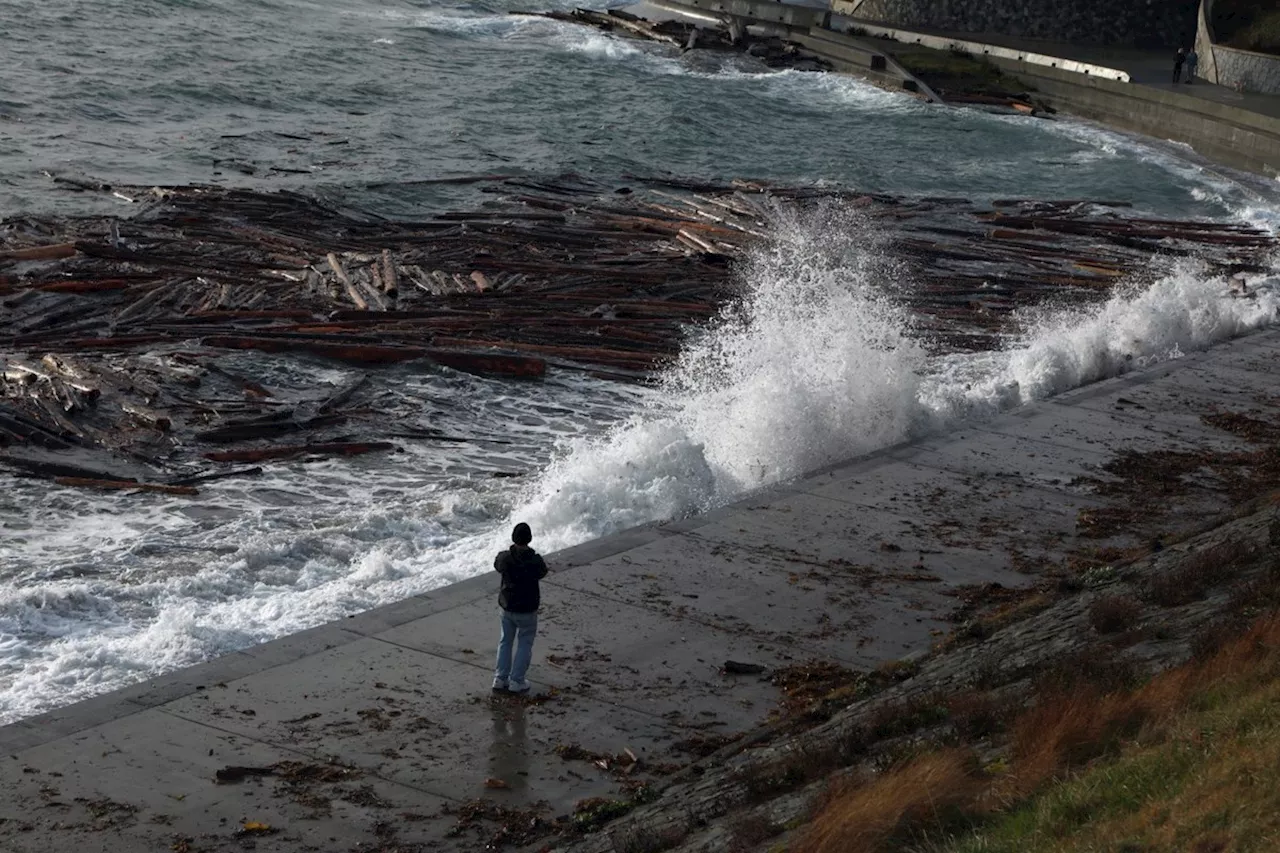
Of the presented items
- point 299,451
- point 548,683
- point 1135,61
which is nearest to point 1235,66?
point 1135,61

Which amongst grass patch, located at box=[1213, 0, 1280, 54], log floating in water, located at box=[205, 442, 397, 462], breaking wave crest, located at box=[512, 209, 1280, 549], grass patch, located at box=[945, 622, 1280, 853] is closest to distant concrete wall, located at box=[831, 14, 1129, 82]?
grass patch, located at box=[1213, 0, 1280, 54]

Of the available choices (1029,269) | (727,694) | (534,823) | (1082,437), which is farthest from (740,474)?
(1029,269)

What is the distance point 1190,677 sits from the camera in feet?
26.5

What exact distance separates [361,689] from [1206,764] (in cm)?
505

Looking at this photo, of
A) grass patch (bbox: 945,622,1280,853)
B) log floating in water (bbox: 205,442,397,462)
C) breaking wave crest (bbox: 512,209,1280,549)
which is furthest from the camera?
log floating in water (bbox: 205,442,397,462)

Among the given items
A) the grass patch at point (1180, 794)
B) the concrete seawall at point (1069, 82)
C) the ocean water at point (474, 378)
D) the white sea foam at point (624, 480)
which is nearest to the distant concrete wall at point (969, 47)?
the concrete seawall at point (1069, 82)

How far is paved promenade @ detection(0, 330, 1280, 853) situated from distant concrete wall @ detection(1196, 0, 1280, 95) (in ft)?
108

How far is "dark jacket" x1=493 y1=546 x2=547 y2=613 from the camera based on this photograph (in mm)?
9531

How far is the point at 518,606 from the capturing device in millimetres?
9531

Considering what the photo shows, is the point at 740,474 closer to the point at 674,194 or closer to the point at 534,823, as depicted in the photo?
the point at 534,823

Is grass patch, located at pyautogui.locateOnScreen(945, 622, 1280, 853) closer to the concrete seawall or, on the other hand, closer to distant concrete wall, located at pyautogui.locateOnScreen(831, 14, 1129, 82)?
the concrete seawall

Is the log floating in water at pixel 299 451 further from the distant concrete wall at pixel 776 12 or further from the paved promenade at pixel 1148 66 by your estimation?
the distant concrete wall at pixel 776 12

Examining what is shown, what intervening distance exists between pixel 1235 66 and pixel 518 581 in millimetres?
40544

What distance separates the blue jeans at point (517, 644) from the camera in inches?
376
